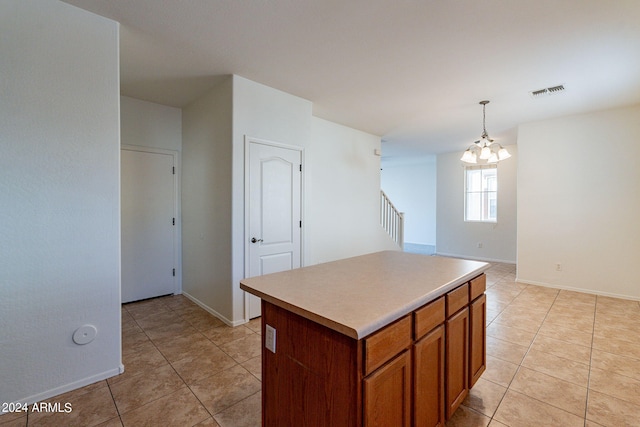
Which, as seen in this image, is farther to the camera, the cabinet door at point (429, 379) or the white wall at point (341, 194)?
the white wall at point (341, 194)

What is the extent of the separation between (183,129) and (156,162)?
62cm

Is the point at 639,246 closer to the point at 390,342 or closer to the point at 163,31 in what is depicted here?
the point at 390,342

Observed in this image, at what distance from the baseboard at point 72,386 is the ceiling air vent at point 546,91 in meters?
5.15

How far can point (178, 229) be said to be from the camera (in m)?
4.23

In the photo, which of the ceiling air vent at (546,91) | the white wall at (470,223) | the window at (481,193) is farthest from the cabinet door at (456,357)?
the window at (481,193)

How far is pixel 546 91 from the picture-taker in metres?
3.44

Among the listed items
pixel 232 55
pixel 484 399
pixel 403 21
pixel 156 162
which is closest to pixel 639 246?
pixel 484 399

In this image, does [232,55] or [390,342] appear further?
[232,55]

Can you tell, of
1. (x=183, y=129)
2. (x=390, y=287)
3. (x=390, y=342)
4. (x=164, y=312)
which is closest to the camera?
(x=390, y=342)

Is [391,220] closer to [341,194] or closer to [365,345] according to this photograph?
[341,194]

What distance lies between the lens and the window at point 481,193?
22.3 ft

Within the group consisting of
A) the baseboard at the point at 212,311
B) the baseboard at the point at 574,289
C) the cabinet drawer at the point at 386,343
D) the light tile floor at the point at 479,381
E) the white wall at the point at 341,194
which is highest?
the white wall at the point at 341,194

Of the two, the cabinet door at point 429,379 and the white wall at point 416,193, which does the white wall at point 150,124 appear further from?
the white wall at point 416,193

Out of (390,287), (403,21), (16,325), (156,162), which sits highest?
(403,21)
